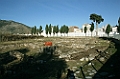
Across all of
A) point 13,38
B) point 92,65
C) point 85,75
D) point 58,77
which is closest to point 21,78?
point 58,77

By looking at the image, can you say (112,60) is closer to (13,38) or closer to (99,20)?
(13,38)

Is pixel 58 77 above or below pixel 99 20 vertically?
below

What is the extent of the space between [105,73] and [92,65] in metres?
2.20

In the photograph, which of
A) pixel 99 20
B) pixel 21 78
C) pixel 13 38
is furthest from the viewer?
pixel 99 20

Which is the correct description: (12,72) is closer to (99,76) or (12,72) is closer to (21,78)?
(21,78)

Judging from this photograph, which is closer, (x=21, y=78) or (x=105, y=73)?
(x=21, y=78)

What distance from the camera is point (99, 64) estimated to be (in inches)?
506

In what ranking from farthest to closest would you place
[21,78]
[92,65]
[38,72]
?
[92,65]
[38,72]
[21,78]

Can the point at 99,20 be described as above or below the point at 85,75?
above

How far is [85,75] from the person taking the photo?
10.3 metres

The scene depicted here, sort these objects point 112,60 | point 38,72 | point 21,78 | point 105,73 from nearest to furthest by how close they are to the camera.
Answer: point 21,78 → point 105,73 → point 38,72 → point 112,60

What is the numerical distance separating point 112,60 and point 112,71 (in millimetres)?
3118

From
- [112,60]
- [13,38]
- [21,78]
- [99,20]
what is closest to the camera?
[21,78]

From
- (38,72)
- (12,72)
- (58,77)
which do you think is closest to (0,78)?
(12,72)
